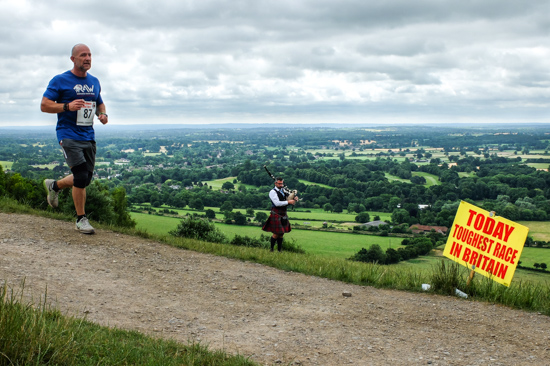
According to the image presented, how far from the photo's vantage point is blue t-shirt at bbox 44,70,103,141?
24.5 feet

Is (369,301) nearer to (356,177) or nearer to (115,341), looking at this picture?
(115,341)

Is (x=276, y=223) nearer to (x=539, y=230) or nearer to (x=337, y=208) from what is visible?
(x=539, y=230)

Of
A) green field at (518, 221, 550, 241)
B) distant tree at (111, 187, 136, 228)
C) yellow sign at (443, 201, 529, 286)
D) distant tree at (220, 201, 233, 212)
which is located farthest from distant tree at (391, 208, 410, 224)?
yellow sign at (443, 201, 529, 286)

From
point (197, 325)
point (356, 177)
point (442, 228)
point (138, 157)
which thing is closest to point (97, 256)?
point (197, 325)

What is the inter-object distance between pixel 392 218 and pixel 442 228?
6.49 meters

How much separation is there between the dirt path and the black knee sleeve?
36.8 inches

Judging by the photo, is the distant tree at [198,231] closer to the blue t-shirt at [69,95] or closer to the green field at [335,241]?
the blue t-shirt at [69,95]

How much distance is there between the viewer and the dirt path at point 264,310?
4.41 m

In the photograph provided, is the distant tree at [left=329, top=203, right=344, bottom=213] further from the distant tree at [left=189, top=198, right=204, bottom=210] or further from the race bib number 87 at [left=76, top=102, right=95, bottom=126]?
the race bib number 87 at [left=76, top=102, right=95, bottom=126]

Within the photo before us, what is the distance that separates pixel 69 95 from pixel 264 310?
4763 millimetres

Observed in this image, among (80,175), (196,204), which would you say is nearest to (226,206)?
(196,204)

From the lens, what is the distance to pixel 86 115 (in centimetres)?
764

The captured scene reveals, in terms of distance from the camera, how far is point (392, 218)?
53.5m

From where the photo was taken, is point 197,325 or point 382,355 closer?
point 382,355
